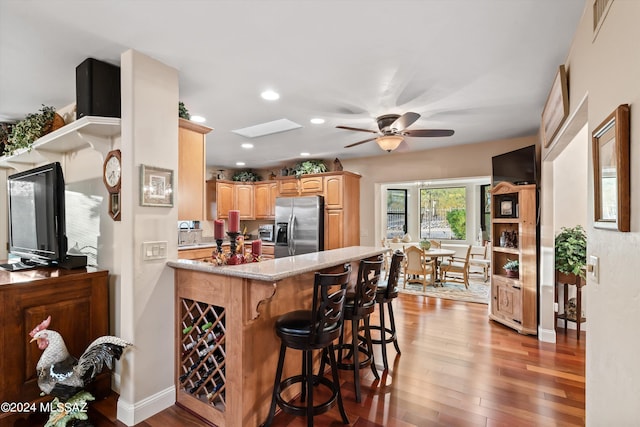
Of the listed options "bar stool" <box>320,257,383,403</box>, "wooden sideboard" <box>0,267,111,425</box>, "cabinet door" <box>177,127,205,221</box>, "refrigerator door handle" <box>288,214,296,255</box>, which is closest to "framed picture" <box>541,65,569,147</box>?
"bar stool" <box>320,257,383,403</box>

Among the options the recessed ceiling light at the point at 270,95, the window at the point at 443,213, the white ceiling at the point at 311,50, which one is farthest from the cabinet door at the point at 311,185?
the window at the point at 443,213

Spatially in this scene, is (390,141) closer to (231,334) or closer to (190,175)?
(190,175)

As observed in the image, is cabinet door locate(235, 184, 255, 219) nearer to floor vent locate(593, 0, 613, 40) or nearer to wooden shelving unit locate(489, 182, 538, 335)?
wooden shelving unit locate(489, 182, 538, 335)

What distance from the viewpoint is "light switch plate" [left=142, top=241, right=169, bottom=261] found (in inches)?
85.0

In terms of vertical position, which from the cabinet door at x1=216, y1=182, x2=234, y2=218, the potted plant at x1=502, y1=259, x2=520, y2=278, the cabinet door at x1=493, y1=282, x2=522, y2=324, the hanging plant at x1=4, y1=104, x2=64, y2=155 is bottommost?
the cabinet door at x1=493, y1=282, x2=522, y2=324

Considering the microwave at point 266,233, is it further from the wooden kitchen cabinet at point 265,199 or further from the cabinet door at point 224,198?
the cabinet door at point 224,198

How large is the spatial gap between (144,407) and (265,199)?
15.8ft

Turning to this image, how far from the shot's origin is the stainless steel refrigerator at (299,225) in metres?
5.49

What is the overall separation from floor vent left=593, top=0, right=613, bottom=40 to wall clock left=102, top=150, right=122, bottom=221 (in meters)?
2.84

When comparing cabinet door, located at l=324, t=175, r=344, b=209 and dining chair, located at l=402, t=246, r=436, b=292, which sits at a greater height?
cabinet door, located at l=324, t=175, r=344, b=209

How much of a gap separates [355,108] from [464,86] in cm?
104

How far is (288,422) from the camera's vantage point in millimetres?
2135

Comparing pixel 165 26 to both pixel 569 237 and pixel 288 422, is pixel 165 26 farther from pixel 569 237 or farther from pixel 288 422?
pixel 569 237

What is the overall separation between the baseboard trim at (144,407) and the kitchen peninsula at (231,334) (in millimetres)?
79
